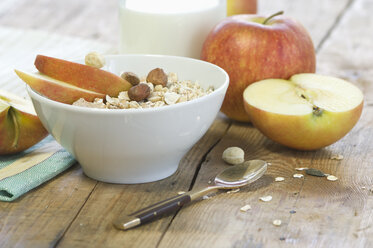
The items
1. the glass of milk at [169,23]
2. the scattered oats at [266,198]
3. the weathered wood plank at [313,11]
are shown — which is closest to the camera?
the scattered oats at [266,198]

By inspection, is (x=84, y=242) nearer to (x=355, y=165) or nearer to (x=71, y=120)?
(x=71, y=120)

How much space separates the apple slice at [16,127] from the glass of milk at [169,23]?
361 millimetres

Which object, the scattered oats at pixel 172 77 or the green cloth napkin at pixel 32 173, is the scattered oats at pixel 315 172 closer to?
the scattered oats at pixel 172 77

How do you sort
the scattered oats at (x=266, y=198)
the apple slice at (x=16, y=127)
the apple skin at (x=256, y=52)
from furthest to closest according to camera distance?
the apple skin at (x=256, y=52)
the apple slice at (x=16, y=127)
the scattered oats at (x=266, y=198)

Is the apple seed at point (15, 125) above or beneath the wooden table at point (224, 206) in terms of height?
above

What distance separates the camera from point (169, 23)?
1.31 meters

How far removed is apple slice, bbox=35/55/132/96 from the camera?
99 centimetres

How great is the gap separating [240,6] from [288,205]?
2.37 feet

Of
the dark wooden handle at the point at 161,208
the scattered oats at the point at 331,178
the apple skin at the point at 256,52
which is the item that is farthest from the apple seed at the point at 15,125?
the scattered oats at the point at 331,178

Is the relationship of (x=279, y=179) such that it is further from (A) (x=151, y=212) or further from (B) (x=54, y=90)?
(B) (x=54, y=90)

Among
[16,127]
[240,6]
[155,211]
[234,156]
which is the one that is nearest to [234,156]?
[234,156]

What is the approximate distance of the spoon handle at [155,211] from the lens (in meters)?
0.82

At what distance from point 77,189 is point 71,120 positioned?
0.12 metres

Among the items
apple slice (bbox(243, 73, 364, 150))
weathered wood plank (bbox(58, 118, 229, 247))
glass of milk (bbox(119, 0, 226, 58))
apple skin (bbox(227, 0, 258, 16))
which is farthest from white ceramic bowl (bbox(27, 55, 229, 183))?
apple skin (bbox(227, 0, 258, 16))
